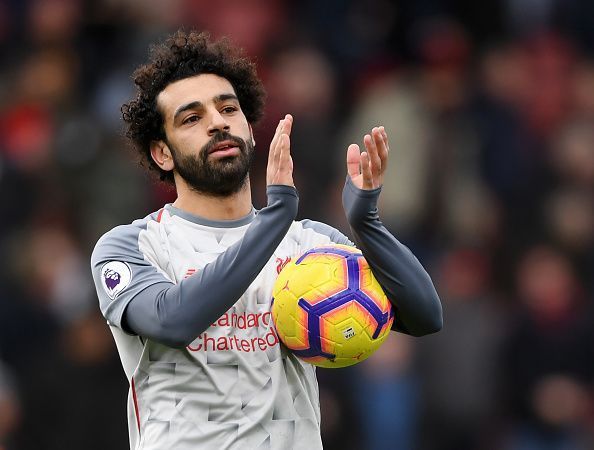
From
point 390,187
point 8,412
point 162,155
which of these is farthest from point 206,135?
point 390,187

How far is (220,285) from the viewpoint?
4605 mm

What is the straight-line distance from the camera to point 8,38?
1168cm

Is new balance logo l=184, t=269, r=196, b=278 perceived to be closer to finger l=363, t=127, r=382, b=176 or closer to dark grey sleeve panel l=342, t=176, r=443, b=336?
dark grey sleeve panel l=342, t=176, r=443, b=336

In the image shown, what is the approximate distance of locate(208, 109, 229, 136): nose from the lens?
16.8ft

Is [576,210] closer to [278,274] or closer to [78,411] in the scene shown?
[78,411]

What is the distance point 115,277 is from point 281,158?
812 mm

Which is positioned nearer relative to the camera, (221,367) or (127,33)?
(221,367)

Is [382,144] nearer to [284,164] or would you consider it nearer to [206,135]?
[284,164]

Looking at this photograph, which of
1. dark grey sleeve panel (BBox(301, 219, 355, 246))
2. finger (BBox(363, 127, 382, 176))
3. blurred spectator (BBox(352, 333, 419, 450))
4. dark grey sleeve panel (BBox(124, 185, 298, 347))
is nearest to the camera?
dark grey sleeve panel (BBox(124, 185, 298, 347))

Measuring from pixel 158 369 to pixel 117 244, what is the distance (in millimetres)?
526

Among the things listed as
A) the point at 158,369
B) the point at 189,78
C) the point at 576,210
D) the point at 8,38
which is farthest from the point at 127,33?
the point at 158,369

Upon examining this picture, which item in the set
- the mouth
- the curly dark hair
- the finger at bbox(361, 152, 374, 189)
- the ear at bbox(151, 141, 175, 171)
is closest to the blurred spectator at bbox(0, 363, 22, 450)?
the curly dark hair

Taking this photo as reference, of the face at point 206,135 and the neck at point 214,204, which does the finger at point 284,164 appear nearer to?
the face at point 206,135

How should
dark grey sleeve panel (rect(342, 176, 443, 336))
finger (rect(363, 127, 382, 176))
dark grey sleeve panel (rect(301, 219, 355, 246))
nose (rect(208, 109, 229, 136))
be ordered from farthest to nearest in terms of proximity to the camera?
1. dark grey sleeve panel (rect(301, 219, 355, 246))
2. nose (rect(208, 109, 229, 136))
3. dark grey sleeve panel (rect(342, 176, 443, 336))
4. finger (rect(363, 127, 382, 176))
